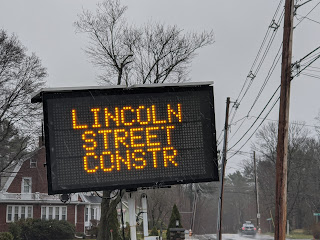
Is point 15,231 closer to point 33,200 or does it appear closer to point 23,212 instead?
point 33,200

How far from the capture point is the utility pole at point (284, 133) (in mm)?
13453

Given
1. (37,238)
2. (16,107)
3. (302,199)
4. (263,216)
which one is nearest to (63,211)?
(37,238)

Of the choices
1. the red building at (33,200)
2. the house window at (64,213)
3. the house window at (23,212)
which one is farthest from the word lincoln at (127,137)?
the house window at (64,213)

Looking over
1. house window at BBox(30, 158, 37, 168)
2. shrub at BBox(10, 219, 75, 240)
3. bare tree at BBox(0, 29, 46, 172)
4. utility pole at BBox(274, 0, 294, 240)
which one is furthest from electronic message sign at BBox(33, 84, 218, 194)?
house window at BBox(30, 158, 37, 168)

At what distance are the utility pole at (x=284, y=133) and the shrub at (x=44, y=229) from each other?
34188mm

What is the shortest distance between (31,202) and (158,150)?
141ft

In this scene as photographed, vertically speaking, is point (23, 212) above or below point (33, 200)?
below

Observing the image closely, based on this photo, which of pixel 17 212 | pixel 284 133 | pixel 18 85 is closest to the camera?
pixel 284 133

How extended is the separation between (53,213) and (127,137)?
4410 cm

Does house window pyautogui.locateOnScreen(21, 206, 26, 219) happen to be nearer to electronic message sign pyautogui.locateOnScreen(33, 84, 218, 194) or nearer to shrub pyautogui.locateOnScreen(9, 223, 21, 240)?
shrub pyautogui.locateOnScreen(9, 223, 21, 240)

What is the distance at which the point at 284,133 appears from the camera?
1359cm

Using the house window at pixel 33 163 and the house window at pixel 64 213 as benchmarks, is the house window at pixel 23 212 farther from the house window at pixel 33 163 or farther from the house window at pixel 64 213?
the house window at pixel 33 163

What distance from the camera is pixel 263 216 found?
83188 mm

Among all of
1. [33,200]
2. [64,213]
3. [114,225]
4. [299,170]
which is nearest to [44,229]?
[33,200]
